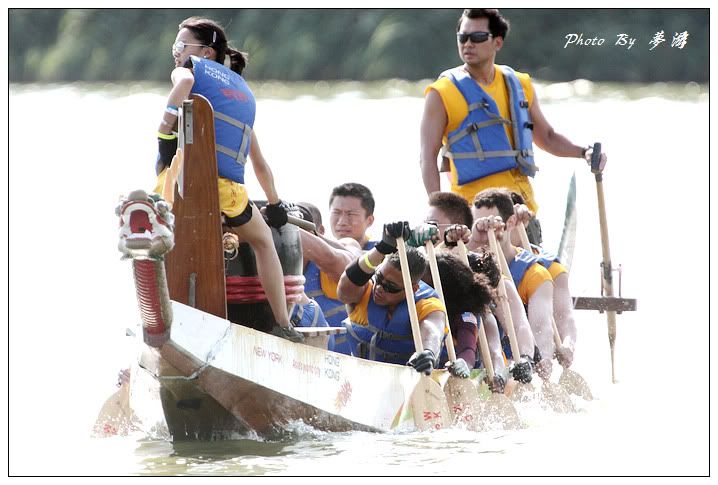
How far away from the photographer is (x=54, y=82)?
18.0 m

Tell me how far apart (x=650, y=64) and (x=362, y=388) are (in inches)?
564

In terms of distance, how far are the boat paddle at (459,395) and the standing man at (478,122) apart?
1.45 meters

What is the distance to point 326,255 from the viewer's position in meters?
7.47

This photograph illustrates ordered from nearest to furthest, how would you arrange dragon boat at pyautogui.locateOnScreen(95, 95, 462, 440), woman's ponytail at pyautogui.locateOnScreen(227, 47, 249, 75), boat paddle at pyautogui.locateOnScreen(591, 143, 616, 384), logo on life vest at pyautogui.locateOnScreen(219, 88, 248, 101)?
dragon boat at pyautogui.locateOnScreen(95, 95, 462, 440), logo on life vest at pyautogui.locateOnScreen(219, 88, 248, 101), woman's ponytail at pyautogui.locateOnScreen(227, 47, 249, 75), boat paddle at pyautogui.locateOnScreen(591, 143, 616, 384)

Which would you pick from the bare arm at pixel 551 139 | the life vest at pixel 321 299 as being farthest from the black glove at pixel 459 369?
the bare arm at pixel 551 139

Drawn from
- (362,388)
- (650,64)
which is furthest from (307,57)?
(362,388)

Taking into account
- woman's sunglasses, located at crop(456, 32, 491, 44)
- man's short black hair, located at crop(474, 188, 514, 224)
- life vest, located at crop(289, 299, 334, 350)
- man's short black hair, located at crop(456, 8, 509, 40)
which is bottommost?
life vest, located at crop(289, 299, 334, 350)

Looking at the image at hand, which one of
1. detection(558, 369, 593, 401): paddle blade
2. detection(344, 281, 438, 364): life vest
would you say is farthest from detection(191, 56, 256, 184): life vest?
detection(558, 369, 593, 401): paddle blade

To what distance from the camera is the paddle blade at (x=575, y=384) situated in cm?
854

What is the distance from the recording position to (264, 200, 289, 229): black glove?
6.89 metres

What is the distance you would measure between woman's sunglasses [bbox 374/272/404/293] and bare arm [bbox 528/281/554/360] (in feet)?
4.16

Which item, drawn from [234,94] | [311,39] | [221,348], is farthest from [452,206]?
[311,39]

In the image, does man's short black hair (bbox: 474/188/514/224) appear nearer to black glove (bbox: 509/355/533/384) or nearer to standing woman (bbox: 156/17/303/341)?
black glove (bbox: 509/355/533/384)

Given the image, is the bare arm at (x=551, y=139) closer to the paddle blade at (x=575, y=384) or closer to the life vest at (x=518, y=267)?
the life vest at (x=518, y=267)
